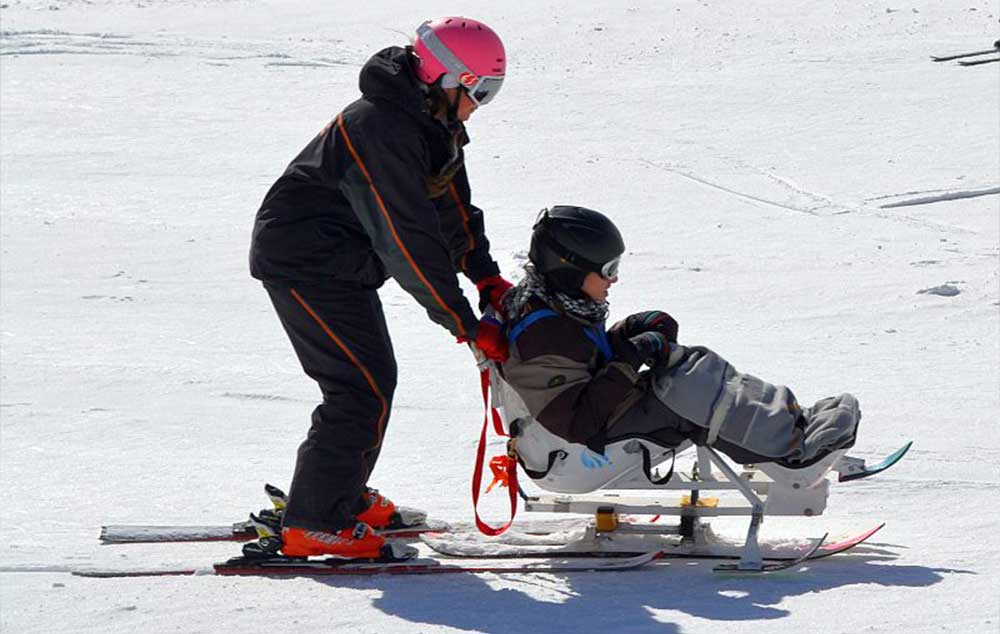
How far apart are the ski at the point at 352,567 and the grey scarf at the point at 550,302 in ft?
2.69

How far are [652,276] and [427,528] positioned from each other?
4.26 m

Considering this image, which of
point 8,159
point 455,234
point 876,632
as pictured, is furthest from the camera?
point 8,159

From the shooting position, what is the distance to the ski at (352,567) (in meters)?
4.98

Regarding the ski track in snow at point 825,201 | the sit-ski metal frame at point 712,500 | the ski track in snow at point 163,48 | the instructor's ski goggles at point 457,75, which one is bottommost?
the sit-ski metal frame at point 712,500

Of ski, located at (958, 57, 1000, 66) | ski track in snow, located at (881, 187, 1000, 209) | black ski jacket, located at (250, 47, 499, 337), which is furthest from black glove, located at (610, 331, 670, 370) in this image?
ski, located at (958, 57, 1000, 66)

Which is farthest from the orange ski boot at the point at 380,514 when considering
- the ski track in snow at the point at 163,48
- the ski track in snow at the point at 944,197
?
the ski track in snow at the point at 163,48

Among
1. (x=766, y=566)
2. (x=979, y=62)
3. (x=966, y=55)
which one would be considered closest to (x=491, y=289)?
(x=766, y=566)

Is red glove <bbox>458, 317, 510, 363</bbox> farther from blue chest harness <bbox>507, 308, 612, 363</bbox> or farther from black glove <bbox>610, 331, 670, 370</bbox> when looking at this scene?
black glove <bbox>610, 331, 670, 370</bbox>

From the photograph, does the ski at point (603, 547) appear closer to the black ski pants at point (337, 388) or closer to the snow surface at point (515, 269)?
the snow surface at point (515, 269)

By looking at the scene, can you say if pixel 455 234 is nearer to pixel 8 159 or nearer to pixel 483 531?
pixel 483 531

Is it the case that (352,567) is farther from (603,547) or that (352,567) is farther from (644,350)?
(644,350)

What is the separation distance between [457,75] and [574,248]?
2.21ft

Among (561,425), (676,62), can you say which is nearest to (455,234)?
(561,425)

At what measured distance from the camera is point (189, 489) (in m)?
6.12
